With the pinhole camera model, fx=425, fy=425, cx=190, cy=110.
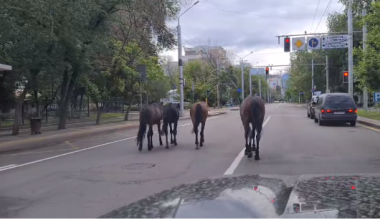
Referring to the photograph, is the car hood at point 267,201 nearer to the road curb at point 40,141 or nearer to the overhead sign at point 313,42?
the road curb at point 40,141

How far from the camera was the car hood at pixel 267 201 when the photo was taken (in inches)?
135

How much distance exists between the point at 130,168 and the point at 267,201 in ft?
22.8

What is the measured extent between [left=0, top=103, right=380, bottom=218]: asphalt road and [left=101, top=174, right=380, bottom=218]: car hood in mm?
2123

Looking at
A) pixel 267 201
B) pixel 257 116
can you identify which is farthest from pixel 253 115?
pixel 267 201

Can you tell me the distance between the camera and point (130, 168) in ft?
34.4

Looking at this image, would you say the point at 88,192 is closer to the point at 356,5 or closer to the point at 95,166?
the point at 95,166

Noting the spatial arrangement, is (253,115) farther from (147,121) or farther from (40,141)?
(40,141)

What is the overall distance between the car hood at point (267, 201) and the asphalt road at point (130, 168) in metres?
2.12

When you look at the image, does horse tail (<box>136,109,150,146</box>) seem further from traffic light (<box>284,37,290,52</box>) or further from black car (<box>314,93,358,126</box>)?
traffic light (<box>284,37,290,52</box>)

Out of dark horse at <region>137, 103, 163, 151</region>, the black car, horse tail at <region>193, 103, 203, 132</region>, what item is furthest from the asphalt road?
the black car

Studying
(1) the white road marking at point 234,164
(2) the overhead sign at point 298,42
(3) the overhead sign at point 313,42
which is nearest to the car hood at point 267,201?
(1) the white road marking at point 234,164

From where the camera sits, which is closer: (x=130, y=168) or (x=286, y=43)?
(x=130, y=168)

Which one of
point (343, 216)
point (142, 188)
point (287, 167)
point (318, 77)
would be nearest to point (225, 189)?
point (343, 216)

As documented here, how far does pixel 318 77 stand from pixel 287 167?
62.7 meters
